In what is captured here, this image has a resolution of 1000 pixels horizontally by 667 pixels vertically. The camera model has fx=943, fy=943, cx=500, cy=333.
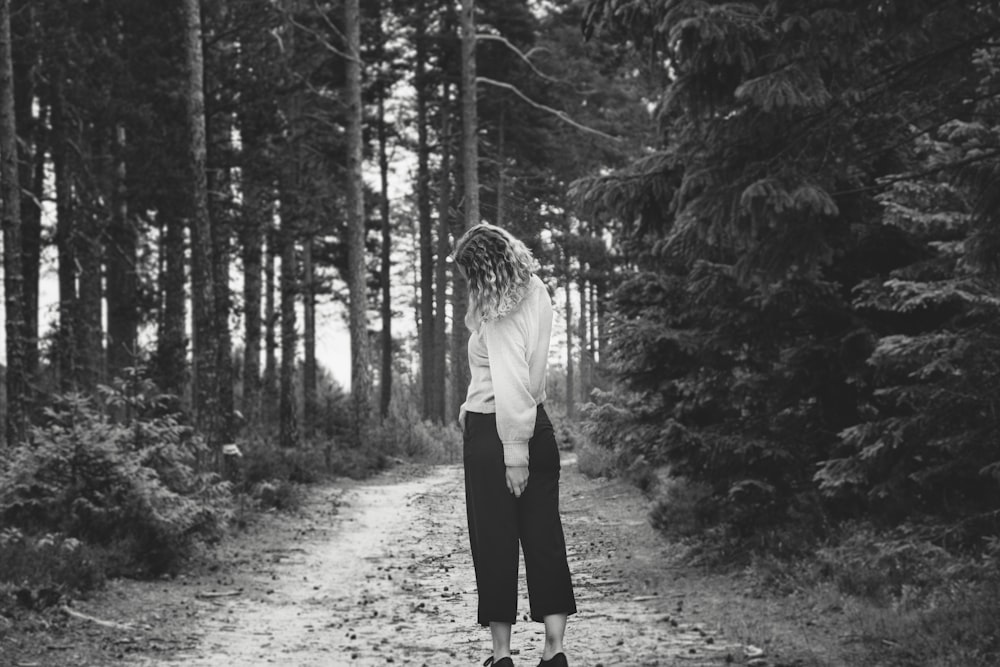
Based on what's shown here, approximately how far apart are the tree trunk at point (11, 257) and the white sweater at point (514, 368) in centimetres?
1192

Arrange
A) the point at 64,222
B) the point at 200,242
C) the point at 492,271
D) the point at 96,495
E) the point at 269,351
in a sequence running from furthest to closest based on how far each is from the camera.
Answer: the point at 269,351 → the point at 64,222 → the point at 200,242 → the point at 96,495 → the point at 492,271

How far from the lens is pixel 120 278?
23094 millimetres

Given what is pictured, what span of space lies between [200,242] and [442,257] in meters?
19.3

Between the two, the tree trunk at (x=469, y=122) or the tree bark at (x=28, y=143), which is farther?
the tree trunk at (x=469, y=122)

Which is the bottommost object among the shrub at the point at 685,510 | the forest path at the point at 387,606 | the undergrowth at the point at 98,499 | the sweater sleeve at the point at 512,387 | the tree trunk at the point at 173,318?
the forest path at the point at 387,606

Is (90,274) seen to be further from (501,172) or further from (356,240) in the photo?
(501,172)

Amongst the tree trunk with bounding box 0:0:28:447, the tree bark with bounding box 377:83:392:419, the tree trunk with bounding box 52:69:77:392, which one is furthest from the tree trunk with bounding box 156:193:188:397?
the tree bark with bounding box 377:83:392:419

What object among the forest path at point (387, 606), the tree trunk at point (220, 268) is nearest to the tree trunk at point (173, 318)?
the tree trunk at point (220, 268)

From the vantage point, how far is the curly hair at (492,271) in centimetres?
486

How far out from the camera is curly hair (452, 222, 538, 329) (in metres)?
4.86

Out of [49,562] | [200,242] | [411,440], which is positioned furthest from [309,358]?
[49,562]

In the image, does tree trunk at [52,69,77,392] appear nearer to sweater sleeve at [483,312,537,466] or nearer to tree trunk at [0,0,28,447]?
→ tree trunk at [0,0,28,447]

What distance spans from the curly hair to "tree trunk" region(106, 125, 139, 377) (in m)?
16.1

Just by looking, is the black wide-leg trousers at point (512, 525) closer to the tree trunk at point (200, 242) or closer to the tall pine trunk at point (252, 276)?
the tree trunk at point (200, 242)
